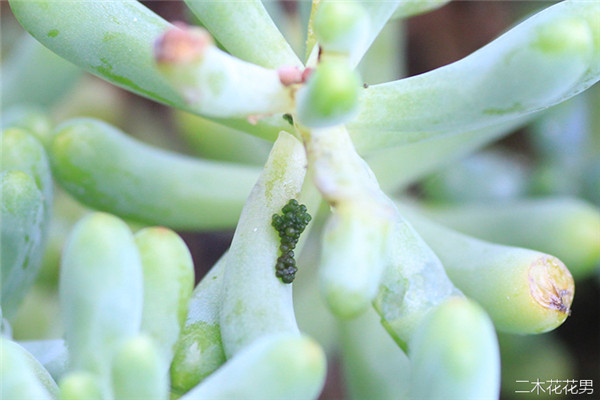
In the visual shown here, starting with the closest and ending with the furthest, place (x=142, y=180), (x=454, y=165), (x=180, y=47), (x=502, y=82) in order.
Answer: (x=180, y=47) < (x=502, y=82) < (x=142, y=180) < (x=454, y=165)

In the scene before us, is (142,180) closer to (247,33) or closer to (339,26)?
(247,33)

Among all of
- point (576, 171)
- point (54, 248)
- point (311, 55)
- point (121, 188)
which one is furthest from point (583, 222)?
point (54, 248)

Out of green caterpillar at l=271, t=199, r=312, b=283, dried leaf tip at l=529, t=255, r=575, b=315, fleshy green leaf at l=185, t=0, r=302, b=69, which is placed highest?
fleshy green leaf at l=185, t=0, r=302, b=69

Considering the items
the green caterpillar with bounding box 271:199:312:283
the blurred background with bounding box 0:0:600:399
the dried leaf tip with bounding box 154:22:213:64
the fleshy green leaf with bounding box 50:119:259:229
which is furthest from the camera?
the blurred background with bounding box 0:0:600:399

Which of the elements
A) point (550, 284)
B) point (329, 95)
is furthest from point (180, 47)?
point (550, 284)

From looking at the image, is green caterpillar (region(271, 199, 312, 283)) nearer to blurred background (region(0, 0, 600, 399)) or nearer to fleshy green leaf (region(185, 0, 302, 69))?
fleshy green leaf (region(185, 0, 302, 69))

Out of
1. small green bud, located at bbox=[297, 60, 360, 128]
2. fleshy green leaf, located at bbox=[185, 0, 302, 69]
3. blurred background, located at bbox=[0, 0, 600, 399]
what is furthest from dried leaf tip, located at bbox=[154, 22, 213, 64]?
blurred background, located at bbox=[0, 0, 600, 399]

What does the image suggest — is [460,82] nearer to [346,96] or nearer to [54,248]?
[346,96]
